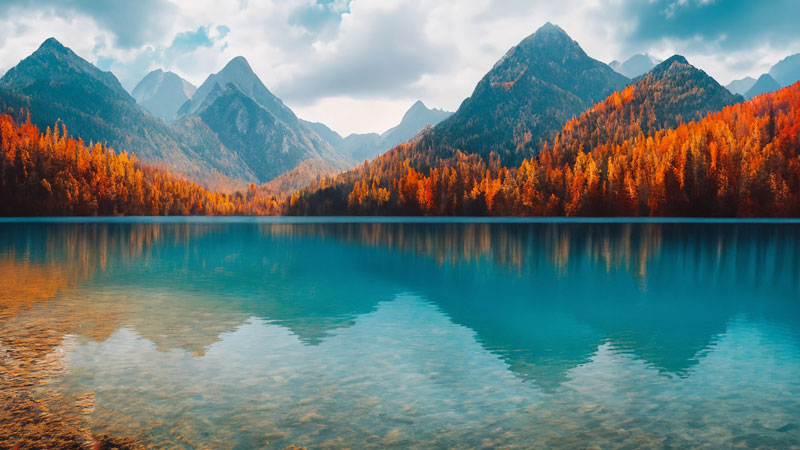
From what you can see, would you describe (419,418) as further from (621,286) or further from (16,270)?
(16,270)

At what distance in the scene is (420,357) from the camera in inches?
706

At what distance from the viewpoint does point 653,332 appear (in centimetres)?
2219

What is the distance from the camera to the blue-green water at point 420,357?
11758 millimetres

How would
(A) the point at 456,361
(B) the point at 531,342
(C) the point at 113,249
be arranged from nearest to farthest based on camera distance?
(A) the point at 456,361, (B) the point at 531,342, (C) the point at 113,249

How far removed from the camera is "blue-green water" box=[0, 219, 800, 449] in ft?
38.6

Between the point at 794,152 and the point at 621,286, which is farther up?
the point at 794,152

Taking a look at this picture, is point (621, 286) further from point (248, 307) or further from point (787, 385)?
point (248, 307)

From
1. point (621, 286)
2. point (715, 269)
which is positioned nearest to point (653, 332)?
point (621, 286)

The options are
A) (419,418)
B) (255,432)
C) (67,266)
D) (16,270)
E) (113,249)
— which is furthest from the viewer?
(113,249)

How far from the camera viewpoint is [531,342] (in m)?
20.2

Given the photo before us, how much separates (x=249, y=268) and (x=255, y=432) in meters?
36.0

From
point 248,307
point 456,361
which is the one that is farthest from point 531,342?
point 248,307

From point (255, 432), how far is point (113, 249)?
59056mm

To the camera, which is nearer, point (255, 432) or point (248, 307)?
point (255, 432)
